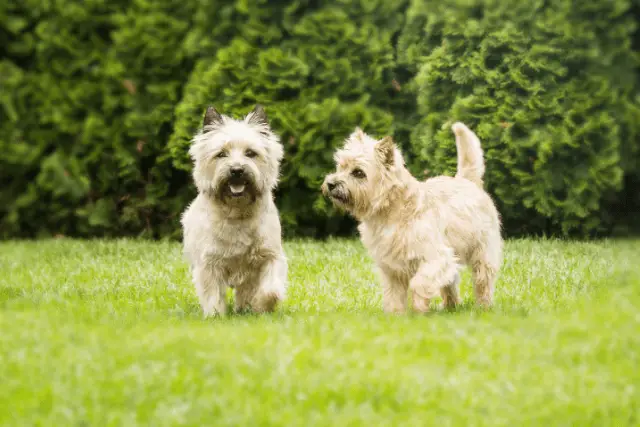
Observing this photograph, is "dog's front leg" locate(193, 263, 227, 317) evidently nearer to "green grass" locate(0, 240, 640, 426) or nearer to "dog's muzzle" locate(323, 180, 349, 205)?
"green grass" locate(0, 240, 640, 426)

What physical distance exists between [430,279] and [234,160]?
158 centimetres

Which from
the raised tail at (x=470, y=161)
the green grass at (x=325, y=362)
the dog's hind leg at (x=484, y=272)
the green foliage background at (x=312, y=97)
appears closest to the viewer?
the green grass at (x=325, y=362)

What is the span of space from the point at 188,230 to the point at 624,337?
3247 mm

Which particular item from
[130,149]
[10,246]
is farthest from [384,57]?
[10,246]

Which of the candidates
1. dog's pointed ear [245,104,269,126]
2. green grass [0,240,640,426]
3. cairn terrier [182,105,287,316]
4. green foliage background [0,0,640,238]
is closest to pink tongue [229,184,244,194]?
cairn terrier [182,105,287,316]

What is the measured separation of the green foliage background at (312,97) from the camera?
36.1 ft

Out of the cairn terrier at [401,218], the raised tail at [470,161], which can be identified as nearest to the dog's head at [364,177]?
the cairn terrier at [401,218]

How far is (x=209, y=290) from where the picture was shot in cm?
688

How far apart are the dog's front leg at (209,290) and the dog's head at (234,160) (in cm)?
53

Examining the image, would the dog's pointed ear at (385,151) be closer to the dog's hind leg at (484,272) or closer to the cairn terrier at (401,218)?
the cairn terrier at (401,218)

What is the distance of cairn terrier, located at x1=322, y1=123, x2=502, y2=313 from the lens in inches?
255

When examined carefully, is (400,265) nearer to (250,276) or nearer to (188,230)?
(250,276)

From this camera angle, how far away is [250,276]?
704 cm

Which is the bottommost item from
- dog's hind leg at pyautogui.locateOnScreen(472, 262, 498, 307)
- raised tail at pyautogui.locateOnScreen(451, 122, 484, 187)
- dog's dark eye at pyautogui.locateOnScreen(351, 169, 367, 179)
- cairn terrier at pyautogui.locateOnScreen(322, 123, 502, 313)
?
dog's hind leg at pyautogui.locateOnScreen(472, 262, 498, 307)
